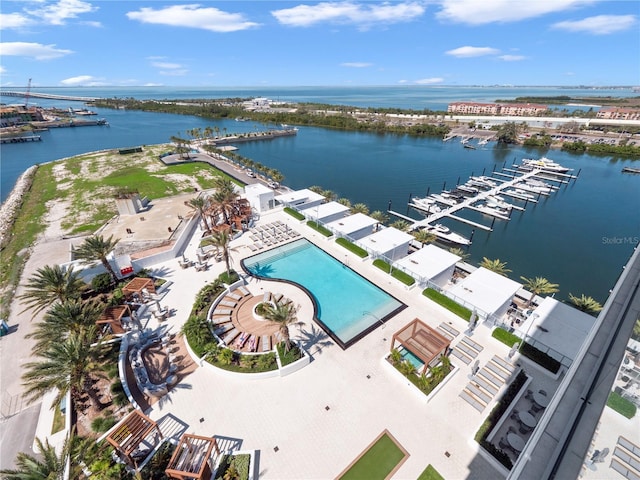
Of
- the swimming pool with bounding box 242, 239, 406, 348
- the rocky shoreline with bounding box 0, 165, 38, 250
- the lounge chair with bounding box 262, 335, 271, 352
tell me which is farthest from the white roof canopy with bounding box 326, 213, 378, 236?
the rocky shoreline with bounding box 0, 165, 38, 250

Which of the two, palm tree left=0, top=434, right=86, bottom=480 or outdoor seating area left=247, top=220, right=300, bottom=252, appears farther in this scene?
outdoor seating area left=247, top=220, right=300, bottom=252

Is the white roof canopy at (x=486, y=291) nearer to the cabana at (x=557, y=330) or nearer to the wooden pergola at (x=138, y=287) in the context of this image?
the cabana at (x=557, y=330)

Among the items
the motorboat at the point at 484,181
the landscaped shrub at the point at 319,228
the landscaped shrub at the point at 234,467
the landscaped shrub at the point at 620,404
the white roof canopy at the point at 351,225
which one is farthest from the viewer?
the motorboat at the point at 484,181

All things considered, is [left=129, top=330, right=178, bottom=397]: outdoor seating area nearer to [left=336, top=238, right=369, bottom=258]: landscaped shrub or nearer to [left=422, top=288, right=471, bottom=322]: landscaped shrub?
[left=336, top=238, right=369, bottom=258]: landscaped shrub

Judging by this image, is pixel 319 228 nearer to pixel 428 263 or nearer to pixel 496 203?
pixel 428 263

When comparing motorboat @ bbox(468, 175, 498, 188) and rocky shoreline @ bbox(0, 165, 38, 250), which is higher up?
motorboat @ bbox(468, 175, 498, 188)

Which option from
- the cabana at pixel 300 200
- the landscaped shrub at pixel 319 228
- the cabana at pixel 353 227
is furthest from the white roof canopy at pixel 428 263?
the cabana at pixel 300 200

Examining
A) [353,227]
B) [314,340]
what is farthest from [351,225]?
[314,340]
